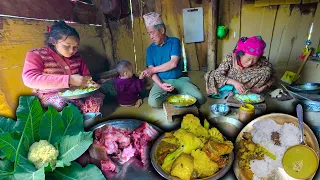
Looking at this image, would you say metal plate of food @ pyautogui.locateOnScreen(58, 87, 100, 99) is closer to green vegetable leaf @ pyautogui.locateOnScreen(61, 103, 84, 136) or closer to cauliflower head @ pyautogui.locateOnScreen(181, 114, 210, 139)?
green vegetable leaf @ pyautogui.locateOnScreen(61, 103, 84, 136)

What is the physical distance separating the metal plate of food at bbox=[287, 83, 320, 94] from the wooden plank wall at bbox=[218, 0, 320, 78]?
0.76 ft

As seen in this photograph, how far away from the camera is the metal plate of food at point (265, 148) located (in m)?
1.06

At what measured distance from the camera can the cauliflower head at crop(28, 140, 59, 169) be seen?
2.95 feet

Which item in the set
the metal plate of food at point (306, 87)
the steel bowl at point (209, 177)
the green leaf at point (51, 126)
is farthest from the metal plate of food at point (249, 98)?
the green leaf at point (51, 126)

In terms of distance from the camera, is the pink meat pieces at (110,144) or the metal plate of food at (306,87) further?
the metal plate of food at (306,87)

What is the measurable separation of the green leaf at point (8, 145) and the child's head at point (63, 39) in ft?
1.42

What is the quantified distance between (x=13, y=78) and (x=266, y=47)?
1.39 m

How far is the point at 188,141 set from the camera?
1.07 metres

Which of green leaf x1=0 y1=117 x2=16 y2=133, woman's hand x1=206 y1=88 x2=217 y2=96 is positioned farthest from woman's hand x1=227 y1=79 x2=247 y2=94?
green leaf x1=0 y1=117 x2=16 y2=133

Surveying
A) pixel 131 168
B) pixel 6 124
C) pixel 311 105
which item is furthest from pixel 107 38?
pixel 311 105

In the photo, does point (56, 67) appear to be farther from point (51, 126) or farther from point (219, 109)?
point (219, 109)

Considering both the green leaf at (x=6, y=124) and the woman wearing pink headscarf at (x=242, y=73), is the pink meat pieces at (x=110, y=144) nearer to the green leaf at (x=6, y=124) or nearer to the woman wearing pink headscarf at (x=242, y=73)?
the green leaf at (x=6, y=124)

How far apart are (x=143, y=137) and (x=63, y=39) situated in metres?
0.68

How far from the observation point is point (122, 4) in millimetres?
1025
